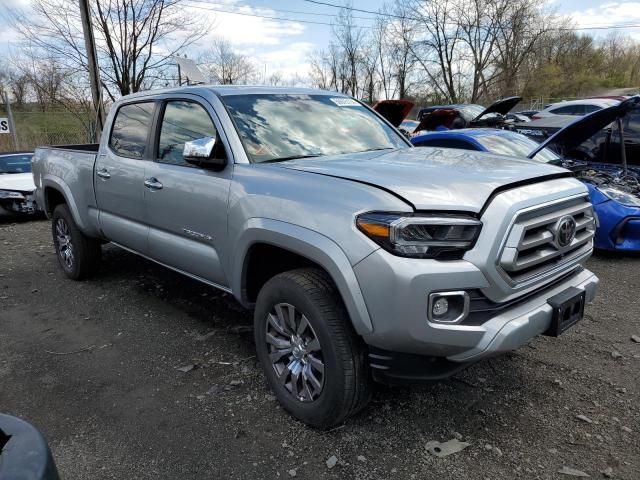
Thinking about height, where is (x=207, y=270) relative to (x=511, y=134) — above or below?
below

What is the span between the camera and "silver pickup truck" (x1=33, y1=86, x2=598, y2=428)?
2.25 metres

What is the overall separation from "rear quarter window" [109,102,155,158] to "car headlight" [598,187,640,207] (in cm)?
477

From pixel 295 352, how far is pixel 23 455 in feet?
5.80

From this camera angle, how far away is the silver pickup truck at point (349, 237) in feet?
7.39

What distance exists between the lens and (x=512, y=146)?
650 cm

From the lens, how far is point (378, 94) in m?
45.4

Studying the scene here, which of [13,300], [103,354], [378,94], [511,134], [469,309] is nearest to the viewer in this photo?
[469,309]

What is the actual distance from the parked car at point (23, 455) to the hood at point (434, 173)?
5.51ft

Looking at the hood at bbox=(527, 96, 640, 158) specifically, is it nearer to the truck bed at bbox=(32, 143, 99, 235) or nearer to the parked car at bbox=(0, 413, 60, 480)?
the truck bed at bbox=(32, 143, 99, 235)

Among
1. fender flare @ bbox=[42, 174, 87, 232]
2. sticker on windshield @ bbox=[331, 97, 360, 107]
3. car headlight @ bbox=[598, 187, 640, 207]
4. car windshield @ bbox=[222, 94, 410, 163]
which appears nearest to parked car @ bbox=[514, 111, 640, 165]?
car headlight @ bbox=[598, 187, 640, 207]

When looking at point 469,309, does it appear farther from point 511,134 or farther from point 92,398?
point 511,134

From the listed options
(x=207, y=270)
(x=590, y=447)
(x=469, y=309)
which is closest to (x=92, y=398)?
(x=207, y=270)

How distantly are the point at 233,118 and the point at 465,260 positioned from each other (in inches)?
72.6

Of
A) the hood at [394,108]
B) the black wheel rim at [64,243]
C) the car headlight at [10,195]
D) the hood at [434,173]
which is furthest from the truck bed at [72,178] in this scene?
the car headlight at [10,195]
